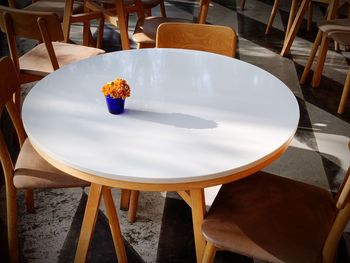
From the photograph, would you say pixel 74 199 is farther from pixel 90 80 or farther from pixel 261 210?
pixel 261 210

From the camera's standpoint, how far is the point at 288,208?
1.34 meters

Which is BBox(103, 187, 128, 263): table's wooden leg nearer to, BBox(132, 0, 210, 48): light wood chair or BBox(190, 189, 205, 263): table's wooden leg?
BBox(190, 189, 205, 263): table's wooden leg

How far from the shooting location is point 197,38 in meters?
1.98

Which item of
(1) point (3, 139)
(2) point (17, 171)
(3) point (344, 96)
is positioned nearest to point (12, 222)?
(2) point (17, 171)

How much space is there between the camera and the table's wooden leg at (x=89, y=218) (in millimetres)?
1317

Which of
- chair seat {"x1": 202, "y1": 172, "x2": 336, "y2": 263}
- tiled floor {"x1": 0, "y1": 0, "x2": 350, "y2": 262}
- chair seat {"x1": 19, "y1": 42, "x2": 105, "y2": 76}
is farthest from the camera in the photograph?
chair seat {"x1": 19, "y1": 42, "x2": 105, "y2": 76}

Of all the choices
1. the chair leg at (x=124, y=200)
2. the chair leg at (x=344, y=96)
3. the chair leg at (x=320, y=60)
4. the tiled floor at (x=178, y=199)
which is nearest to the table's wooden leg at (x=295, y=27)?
the tiled floor at (x=178, y=199)

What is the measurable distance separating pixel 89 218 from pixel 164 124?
422 mm

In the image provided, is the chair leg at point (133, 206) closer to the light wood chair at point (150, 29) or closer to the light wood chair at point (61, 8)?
the light wood chair at point (150, 29)

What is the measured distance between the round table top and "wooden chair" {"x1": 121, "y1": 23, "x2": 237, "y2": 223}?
257 millimetres

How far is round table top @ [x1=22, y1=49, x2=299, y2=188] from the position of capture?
108cm

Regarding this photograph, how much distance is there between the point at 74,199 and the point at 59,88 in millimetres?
823

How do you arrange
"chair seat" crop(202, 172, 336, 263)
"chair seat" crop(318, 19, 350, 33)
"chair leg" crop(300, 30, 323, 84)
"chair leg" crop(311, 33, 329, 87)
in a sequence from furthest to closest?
"chair leg" crop(300, 30, 323, 84) < "chair leg" crop(311, 33, 329, 87) < "chair seat" crop(318, 19, 350, 33) < "chair seat" crop(202, 172, 336, 263)

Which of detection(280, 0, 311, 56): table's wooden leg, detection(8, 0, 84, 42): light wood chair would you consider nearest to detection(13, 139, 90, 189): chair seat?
detection(8, 0, 84, 42): light wood chair
